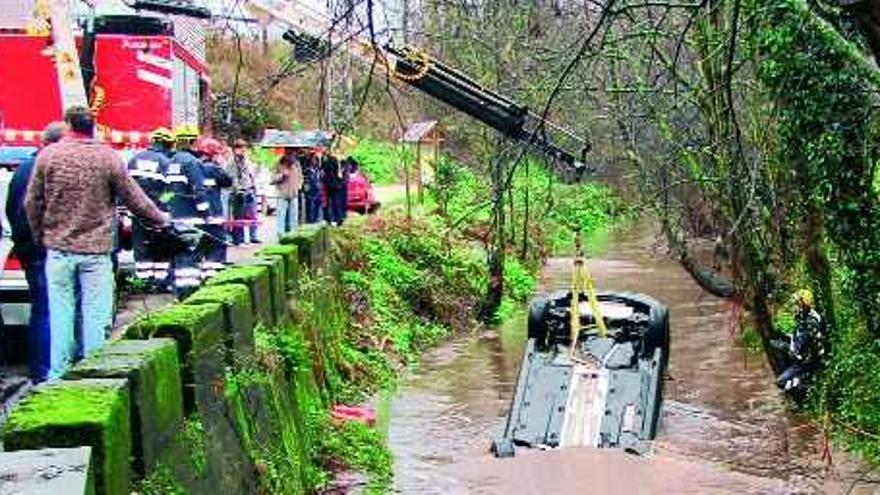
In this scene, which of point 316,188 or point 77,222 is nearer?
point 77,222

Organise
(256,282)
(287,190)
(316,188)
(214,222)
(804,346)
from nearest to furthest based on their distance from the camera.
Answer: (256,282) → (214,222) → (804,346) → (287,190) → (316,188)

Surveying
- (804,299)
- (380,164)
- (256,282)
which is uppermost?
(380,164)

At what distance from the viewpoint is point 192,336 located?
262 inches

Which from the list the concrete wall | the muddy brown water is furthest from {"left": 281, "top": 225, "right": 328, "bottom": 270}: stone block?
the muddy brown water

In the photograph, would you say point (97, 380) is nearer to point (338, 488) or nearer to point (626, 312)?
point (338, 488)

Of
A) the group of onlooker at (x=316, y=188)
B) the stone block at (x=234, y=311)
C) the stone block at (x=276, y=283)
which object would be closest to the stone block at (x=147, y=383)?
the stone block at (x=234, y=311)

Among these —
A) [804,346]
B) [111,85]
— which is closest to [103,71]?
[111,85]

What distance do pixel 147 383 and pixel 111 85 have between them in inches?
409

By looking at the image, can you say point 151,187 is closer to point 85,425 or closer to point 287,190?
point 85,425

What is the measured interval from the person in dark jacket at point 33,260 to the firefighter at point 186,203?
2.38m

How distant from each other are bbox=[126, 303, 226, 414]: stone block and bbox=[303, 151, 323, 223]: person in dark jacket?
1364 cm

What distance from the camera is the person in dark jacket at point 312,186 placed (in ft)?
69.6

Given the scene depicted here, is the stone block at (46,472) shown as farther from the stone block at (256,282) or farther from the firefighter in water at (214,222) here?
the firefighter in water at (214,222)

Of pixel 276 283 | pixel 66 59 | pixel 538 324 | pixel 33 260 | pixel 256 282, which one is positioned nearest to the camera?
pixel 33 260
